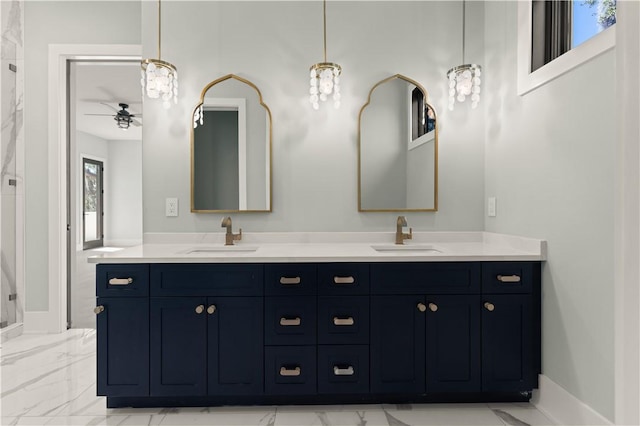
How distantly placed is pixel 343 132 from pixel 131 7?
84.7 inches

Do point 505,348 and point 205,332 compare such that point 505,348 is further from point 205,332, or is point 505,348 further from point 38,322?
point 38,322

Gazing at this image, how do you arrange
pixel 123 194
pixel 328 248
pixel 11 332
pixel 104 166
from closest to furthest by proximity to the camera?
pixel 328 248, pixel 11 332, pixel 104 166, pixel 123 194

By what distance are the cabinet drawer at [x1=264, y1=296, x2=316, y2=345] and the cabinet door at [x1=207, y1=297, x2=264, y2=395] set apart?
48 mm

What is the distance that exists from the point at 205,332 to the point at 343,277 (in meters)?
0.78

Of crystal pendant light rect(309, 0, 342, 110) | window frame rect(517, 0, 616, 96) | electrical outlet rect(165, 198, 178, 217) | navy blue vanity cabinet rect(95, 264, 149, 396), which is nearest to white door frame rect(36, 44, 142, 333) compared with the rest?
electrical outlet rect(165, 198, 178, 217)

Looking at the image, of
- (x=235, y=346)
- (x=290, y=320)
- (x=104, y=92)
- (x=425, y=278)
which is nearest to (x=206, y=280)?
(x=235, y=346)

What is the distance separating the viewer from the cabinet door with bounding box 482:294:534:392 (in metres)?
1.91

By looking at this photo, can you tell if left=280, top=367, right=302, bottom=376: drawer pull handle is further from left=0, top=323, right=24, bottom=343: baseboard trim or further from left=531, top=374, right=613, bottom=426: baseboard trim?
left=0, top=323, right=24, bottom=343: baseboard trim

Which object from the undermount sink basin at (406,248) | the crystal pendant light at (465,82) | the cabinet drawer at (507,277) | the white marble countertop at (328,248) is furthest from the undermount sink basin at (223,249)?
the crystal pendant light at (465,82)

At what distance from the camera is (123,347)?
1872mm

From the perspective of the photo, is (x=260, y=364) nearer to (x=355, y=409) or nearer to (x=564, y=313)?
(x=355, y=409)

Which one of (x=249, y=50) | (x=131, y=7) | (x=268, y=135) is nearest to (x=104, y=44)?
(x=131, y=7)

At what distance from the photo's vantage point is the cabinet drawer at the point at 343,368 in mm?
1899

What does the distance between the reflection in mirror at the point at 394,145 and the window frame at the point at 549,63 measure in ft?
1.97
